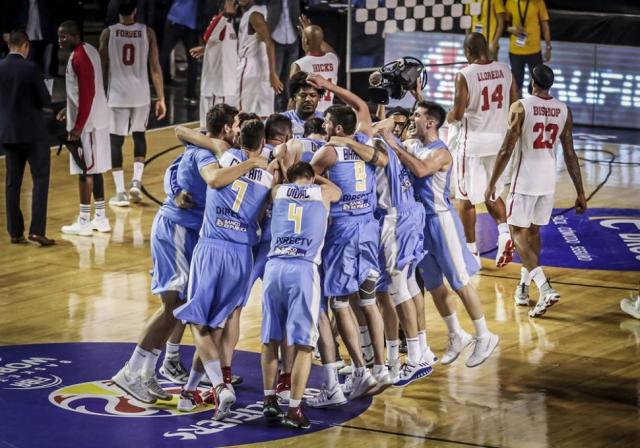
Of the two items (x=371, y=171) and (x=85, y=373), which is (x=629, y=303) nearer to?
(x=371, y=171)

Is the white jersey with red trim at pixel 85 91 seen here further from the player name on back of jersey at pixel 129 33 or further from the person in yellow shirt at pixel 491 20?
the person in yellow shirt at pixel 491 20

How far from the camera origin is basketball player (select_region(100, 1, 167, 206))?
14.3 m

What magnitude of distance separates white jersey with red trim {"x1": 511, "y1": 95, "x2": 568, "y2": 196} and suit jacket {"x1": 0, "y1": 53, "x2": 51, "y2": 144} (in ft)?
14.7

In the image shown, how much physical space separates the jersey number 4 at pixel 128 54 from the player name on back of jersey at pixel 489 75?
418cm

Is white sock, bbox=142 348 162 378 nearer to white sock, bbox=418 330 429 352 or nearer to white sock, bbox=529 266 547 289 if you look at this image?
white sock, bbox=418 330 429 352

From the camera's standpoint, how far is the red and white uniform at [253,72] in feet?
50.6

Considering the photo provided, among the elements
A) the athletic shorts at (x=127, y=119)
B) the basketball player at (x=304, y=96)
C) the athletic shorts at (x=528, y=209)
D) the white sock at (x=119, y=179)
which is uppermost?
the basketball player at (x=304, y=96)

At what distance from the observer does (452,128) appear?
12453mm

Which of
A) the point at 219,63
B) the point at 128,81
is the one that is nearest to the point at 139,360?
the point at 128,81

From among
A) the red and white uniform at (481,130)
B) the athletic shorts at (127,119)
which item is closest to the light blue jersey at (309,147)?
the red and white uniform at (481,130)

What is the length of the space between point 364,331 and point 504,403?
3.93 feet

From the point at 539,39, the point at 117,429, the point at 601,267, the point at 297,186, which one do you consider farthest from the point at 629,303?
the point at 539,39

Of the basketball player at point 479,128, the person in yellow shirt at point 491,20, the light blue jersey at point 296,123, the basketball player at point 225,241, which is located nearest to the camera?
the basketball player at point 225,241

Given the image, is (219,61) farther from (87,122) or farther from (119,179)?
(87,122)
